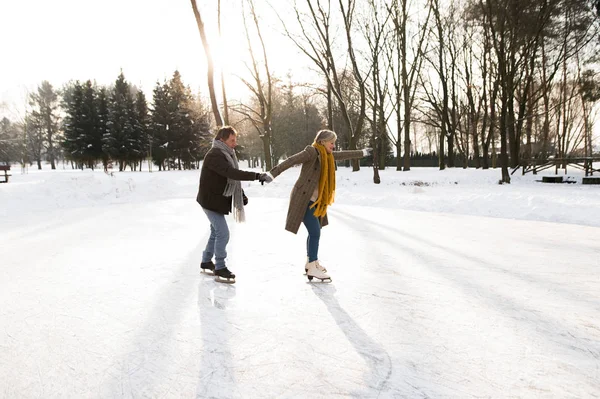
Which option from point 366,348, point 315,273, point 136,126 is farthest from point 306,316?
point 136,126

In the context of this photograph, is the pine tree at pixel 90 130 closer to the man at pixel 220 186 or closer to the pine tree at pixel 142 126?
the pine tree at pixel 142 126

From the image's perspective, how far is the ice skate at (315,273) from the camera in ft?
14.0

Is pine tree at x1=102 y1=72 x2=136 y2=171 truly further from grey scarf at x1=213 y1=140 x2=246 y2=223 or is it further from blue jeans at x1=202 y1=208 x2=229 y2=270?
blue jeans at x1=202 y1=208 x2=229 y2=270

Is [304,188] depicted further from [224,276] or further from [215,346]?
[215,346]

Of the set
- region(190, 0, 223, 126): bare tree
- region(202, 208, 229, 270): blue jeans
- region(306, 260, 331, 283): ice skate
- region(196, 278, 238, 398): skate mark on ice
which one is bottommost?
region(196, 278, 238, 398): skate mark on ice

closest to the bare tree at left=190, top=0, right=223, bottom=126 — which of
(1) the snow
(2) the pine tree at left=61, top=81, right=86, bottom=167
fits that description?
(1) the snow

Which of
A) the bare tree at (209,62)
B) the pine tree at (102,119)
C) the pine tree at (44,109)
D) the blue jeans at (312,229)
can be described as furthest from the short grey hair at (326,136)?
the pine tree at (44,109)

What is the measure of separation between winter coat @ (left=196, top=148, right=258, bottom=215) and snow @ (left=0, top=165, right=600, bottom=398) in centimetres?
94

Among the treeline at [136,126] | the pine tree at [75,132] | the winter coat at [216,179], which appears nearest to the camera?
the winter coat at [216,179]

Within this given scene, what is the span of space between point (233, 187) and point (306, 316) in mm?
1846

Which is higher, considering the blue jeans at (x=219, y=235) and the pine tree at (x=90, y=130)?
the pine tree at (x=90, y=130)

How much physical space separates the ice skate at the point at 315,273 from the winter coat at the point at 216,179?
1.19 metres

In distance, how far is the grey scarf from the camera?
168 inches

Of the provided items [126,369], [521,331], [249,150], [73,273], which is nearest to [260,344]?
[126,369]
